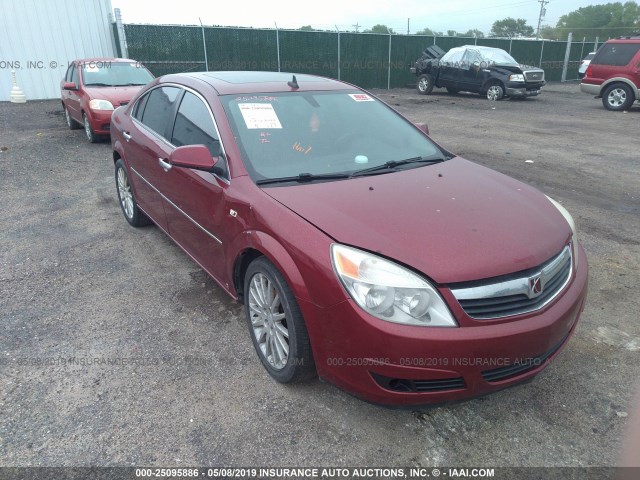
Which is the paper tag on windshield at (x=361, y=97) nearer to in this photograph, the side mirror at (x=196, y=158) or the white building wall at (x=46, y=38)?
the side mirror at (x=196, y=158)

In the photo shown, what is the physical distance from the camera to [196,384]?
2783mm

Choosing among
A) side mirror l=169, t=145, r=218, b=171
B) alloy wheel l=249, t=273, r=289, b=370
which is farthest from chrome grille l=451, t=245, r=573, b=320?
→ side mirror l=169, t=145, r=218, b=171

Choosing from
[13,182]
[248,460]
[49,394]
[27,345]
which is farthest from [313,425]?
[13,182]

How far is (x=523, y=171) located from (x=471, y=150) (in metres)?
1.71

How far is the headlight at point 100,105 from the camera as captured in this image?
8742 millimetres

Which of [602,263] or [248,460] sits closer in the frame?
[248,460]

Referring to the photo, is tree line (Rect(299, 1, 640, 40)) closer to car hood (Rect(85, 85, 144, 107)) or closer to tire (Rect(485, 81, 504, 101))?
tire (Rect(485, 81, 504, 101))

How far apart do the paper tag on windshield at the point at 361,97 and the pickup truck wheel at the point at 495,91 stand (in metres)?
14.0

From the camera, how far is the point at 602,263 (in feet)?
13.9

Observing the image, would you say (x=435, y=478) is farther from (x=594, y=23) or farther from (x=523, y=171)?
(x=594, y=23)

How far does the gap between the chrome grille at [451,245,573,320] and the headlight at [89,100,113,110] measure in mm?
8432

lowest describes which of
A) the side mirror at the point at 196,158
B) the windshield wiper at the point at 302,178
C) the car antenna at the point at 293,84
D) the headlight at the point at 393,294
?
the headlight at the point at 393,294

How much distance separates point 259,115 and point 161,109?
1.35m

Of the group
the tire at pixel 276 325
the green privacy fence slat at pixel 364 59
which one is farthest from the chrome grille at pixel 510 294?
the green privacy fence slat at pixel 364 59
